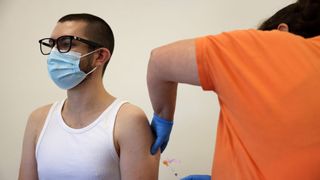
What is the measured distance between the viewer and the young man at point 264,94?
56 centimetres

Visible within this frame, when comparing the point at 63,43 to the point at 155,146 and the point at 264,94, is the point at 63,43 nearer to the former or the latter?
the point at 155,146

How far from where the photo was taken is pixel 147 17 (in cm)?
174

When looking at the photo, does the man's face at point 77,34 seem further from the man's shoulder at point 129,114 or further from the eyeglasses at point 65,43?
the man's shoulder at point 129,114

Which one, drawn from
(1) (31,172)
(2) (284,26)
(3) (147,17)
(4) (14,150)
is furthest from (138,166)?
(4) (14,150)

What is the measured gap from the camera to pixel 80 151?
1183mm

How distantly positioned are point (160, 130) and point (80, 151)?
1.15 feet

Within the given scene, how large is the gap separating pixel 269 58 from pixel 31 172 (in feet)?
3.84

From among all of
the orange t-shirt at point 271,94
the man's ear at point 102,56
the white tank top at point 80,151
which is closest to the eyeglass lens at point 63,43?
the man's ear at point 102,56

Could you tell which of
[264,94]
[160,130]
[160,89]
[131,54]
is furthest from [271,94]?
[131,54]

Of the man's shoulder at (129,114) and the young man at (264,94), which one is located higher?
the young man at (264,94)

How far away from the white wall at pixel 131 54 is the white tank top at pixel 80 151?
50 cm

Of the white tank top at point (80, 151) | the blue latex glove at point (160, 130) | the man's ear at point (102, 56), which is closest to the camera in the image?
the blue latex glove at point (160, 130)

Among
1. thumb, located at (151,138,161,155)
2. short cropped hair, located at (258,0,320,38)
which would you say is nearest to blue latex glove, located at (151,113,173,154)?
thumb, located at (151,138,161,155)

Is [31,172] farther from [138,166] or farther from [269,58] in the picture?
[269,58]
